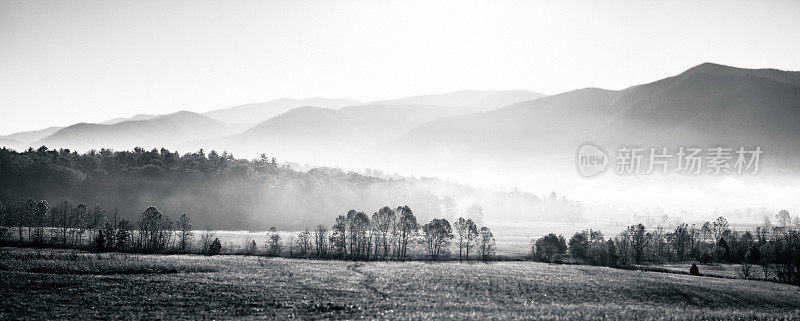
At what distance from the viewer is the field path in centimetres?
6082

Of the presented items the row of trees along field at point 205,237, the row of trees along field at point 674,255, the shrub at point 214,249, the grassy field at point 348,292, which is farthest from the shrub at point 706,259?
the shrub at point 214,249

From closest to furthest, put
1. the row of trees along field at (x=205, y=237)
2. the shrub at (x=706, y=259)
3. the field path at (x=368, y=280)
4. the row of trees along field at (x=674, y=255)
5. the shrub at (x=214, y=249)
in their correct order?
the field path at (x=368, y=280)
the shrub at (x=214, y=249)
the row of trees along field at (x=205, y=237)
the row of trees along field at (x=674, y=255)
the shrub at (x=706, y=259)

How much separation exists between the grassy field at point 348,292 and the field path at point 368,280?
175 mm

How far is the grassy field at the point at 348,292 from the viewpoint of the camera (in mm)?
48406

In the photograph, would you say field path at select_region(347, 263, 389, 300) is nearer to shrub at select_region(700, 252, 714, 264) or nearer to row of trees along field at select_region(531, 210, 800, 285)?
row of trees along field at select_region(531, 210, 800, 285)

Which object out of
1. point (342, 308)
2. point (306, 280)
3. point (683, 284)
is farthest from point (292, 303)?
point (683, 284)

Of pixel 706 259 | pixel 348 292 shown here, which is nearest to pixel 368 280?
pixel 348 292

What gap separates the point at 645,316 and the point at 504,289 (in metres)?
20.4

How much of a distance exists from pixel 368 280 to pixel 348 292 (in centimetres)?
1237

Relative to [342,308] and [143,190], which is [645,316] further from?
[143,190]

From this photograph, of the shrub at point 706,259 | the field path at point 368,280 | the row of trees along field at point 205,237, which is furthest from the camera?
the shrub at point 706,259

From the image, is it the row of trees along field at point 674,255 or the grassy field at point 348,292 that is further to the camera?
the row of trees along field at point 674,255

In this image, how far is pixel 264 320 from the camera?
44.3 metres

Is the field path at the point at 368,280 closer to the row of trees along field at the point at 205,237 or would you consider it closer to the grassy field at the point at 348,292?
the grassy field at the point at 348,292
